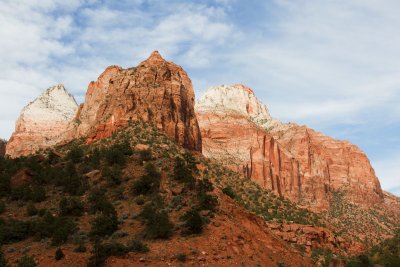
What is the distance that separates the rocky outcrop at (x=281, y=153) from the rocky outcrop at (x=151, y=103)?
38.1m

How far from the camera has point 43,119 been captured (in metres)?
120

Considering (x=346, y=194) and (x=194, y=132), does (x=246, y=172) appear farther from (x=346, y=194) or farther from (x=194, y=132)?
(x=194, y=132)

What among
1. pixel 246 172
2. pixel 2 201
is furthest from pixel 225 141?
pixel 2 201

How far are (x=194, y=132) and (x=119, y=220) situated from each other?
1623 inches

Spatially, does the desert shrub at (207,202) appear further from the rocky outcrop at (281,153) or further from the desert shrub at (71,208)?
the rocky outcrop at (281,153)

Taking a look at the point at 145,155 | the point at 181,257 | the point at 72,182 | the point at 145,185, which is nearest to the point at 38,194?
the point at 72,182

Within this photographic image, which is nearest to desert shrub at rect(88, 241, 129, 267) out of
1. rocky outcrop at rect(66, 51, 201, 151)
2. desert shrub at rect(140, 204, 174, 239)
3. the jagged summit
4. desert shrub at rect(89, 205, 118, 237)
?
desert shrub at rect(140, 204, 174, 239)

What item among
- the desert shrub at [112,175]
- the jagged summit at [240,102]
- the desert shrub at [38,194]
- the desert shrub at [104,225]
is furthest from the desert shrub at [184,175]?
the jagged summit at [240,102]

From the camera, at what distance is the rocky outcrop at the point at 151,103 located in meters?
64.2

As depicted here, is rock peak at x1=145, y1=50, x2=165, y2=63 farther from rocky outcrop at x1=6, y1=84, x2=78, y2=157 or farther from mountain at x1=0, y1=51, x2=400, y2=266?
rocky outcrop at x1=6, y1=84, x2=78, y2=157

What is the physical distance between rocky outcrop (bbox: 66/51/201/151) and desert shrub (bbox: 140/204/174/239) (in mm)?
30237

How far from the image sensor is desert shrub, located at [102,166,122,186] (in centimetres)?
4106

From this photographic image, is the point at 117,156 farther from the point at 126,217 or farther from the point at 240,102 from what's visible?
the point at 240,102

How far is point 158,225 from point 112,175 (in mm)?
11111
